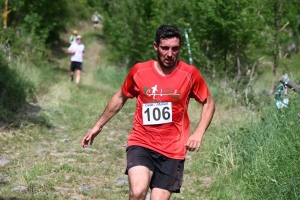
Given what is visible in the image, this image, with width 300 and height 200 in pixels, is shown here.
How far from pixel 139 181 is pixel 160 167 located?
319 mm

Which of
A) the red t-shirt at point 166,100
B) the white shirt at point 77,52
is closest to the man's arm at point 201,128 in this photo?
the red t-shirt at point 166,100

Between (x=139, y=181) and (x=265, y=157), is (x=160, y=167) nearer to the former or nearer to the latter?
(x=139, y=181)

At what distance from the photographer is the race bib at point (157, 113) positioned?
5062 mm

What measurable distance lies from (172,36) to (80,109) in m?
8.57

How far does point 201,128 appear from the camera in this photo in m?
5.23

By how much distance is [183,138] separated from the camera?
5195mm

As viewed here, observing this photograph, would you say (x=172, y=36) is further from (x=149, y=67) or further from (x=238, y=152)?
(x=238, y=152)

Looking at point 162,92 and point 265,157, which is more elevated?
point 162,92

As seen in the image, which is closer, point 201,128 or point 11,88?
point 201,128

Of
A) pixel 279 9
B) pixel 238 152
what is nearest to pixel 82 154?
pixel 238 152

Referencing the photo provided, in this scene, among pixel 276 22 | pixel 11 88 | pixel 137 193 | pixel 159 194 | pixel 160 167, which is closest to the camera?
pixel 137 193

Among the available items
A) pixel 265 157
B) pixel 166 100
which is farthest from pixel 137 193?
pixel 265 157

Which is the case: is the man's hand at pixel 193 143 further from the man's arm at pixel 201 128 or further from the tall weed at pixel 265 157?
the tall weed at pixel 265 157

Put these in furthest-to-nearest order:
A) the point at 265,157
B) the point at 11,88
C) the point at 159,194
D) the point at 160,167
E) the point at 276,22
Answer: the point at 276,22
the point at 11,88
the point at 265,157
the point at 160,167
the point at 159,194
